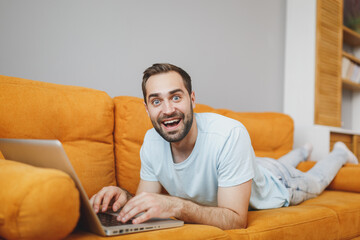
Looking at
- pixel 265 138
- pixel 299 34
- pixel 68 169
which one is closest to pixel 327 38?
pixel 299 34

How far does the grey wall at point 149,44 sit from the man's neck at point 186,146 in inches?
36.4

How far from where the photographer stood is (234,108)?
114 inches

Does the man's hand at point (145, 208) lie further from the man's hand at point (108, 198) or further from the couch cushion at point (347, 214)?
the couch cushion at point (347, 214)

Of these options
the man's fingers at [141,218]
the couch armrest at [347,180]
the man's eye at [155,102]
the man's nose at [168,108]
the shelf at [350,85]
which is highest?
the shelf at [350,85]

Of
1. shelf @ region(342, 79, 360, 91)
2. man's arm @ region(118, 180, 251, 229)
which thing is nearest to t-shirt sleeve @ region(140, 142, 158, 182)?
man's arm @ region(118, 180, 251, 229)

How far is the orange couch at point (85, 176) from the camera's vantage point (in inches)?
26.0

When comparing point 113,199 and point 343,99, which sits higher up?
point 343,99

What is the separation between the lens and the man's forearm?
1.00 m

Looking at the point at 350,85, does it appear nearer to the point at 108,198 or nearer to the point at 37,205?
the point at 108,198

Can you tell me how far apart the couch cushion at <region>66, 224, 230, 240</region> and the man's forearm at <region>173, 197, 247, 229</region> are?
47 millimetres

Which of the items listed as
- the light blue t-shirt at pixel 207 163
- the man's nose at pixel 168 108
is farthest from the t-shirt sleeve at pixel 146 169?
the man's nose at pixel 168 108

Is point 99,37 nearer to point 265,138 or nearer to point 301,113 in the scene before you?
point 265,138

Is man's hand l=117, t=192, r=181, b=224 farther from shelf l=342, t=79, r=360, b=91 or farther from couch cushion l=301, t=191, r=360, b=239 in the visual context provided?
shelf l=342, t=79, r=360, b=91

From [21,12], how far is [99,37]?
1.48ft
